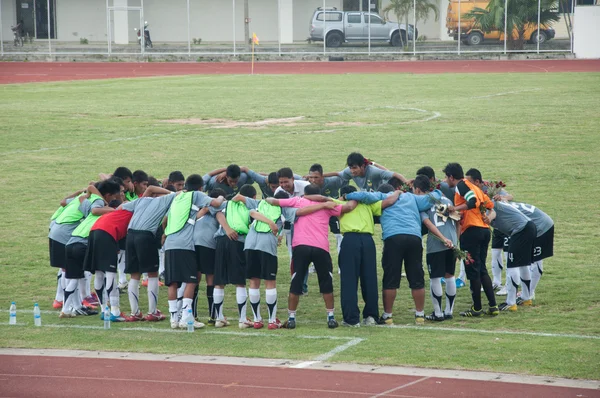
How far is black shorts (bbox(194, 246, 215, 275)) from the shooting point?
38.9ft

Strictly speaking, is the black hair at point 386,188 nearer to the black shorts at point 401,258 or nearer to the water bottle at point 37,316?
the black shorts at point 401,258

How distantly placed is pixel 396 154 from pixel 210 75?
25052 mm

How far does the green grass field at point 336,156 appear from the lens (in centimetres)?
1085

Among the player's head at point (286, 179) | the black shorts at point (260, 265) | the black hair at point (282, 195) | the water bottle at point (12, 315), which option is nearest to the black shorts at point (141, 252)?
the black shorts at point (260, 265)

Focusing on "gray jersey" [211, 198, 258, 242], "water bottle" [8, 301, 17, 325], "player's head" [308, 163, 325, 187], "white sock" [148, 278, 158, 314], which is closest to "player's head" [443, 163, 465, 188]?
"player's head" [308, 163, 325, 187]

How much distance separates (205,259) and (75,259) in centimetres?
187

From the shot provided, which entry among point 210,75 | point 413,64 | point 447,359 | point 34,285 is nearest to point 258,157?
point 34,285

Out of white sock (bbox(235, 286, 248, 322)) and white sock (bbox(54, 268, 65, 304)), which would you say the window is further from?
white sock (bbox(235, 286, 248, 322))

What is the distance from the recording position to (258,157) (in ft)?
81.8

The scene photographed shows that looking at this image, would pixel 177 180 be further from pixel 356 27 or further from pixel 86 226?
pixel 356 27

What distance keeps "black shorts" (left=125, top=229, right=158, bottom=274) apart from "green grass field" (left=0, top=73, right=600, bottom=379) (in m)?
0.80

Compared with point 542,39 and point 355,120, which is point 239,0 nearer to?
point 542,39

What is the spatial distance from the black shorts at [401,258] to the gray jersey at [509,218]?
1.44m

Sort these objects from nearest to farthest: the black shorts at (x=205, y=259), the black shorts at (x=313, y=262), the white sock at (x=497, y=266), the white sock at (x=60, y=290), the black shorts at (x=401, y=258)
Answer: the black shorts at (x=313, y=262) → the black shorts at (x=401, y=258) → the black shorts at (x=205, y=259) → the white sock at (x=60, y=290) → the white sock at (x=497, y=266)
